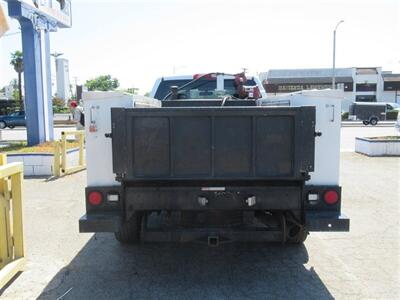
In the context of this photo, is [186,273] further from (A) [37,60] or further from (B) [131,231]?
(A) [37,60]

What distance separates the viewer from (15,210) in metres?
4.44

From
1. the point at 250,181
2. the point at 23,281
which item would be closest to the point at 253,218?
the point at 250,181

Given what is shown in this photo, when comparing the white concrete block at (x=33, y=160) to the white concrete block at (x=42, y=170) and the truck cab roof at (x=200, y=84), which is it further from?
the truck cab roof at (x=200, y=84)

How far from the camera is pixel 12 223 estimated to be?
4.55m

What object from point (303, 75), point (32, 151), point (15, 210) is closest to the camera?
point (15, 210)

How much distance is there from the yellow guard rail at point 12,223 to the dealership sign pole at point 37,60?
9021 millimetres

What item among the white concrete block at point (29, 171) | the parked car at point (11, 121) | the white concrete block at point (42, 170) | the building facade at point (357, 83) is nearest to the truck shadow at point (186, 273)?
the white concrete block at point (42, 170)

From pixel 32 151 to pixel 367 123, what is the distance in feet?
106

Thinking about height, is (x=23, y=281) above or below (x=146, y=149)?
below

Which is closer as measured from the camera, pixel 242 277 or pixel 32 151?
pixel 242 277

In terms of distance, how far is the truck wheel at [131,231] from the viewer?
14.6 ft

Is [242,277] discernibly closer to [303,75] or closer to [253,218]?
[253,218]

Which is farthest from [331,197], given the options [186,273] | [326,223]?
[186,273]

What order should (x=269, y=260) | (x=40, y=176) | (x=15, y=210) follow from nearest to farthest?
1. (x=15, y=210)
2. (x=269, y=260)
3. (x=40, y=176)
